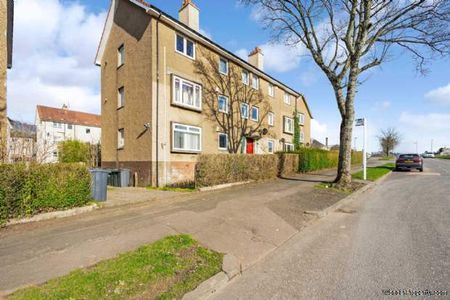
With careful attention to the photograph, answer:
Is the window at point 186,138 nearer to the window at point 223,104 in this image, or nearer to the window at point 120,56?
the window at point 223,104

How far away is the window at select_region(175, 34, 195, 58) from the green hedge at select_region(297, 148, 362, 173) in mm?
10458

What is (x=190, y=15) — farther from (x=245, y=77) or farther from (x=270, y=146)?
(x=270, y=146)

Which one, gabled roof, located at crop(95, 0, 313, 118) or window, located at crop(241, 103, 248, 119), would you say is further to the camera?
window, located at crop(241, 103, 248, 119)

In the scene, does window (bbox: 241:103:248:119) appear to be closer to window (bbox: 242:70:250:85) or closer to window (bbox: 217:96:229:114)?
window (bbox: 242:70:250:85)

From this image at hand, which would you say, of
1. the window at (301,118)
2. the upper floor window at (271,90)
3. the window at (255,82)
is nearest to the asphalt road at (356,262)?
the window at (255,82)

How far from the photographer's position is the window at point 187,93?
1518cm

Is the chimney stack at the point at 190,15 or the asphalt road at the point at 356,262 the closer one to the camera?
the asphalt road at the point at 356,262

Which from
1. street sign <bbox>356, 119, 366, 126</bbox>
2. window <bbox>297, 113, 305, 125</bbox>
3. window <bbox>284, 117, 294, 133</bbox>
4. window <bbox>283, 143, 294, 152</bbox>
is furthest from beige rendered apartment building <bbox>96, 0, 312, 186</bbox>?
window <bbox>297, 113, 305, 125</bbox>

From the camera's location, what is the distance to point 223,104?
1905cm

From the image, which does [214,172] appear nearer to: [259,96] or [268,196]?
[268,196]

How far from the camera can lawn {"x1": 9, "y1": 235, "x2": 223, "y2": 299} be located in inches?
131

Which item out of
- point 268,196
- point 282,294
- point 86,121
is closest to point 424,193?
point 268,196

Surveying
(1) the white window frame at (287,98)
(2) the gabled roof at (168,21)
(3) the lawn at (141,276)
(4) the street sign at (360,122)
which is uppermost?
(2) the gabled roof at (168,21)

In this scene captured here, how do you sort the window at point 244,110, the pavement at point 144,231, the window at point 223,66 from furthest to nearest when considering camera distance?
1. the window at point 244,110
2. the window at point 223,66
3. the pavement at point 144,231
